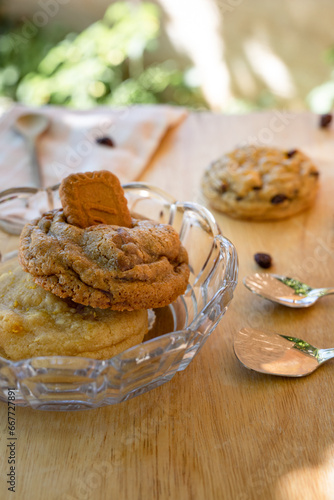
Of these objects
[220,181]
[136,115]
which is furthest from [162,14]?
[220,181]

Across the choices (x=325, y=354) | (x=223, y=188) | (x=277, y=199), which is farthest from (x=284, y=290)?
(x=223, y=188)

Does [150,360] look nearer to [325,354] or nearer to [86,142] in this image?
[325,354]

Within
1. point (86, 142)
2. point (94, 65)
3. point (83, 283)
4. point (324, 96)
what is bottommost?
point (324, 96)

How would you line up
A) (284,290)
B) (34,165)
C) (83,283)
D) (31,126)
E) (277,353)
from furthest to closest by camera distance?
(31,126) → (34,165) → (284,290) → (277,353) → (83,283)

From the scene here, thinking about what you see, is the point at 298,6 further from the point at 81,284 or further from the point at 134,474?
the point at 134,474

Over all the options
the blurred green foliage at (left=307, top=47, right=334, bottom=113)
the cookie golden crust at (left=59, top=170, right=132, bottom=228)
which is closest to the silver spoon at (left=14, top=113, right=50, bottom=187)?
the cookie golden crust at (left=59, top=170, right=132, bottom=228)

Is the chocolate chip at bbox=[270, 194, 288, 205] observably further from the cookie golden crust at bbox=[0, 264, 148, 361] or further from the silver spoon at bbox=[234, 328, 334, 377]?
the cookie golden crust at bbox=[0, 264, 148, 361]
